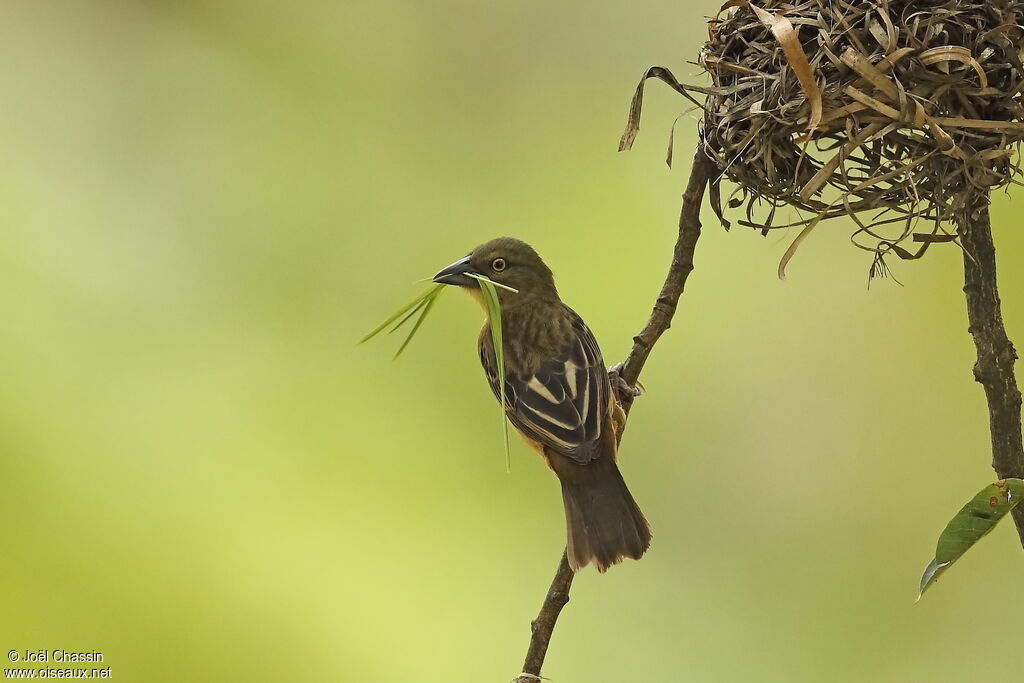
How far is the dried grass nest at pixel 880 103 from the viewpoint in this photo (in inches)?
61.7

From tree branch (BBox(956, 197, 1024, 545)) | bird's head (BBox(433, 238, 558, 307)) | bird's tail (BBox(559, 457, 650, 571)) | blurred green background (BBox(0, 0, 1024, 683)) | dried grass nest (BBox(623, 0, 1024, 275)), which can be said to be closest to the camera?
dried grass nest (BBox(623, 0, 1024, 275))

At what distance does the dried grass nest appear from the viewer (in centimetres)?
157

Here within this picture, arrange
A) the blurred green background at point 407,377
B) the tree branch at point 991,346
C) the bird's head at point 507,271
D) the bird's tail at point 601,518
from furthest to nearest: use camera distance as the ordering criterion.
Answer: the blurred green background at point 407,377, the bird's head at point 507,271, the bird's tail at point 601,518, the tree branch at point 991,346

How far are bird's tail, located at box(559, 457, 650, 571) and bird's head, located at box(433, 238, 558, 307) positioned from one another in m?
0.43

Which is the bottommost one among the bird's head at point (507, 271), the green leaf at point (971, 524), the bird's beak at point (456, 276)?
the green leaf at point (971, 524)

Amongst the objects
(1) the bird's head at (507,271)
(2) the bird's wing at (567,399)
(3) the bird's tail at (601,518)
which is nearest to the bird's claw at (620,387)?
(2) the bird's wing at (567,399)

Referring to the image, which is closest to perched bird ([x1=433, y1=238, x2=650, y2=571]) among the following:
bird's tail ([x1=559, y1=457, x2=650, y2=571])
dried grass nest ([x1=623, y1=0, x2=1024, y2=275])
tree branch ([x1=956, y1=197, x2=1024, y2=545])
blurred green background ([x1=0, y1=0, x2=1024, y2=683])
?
bird's tail ([x1=559, y1=457, x2=650, y2=571])

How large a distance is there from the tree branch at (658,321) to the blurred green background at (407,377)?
1602 millimetres

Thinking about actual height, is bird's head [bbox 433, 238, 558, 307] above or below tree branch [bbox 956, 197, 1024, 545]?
above

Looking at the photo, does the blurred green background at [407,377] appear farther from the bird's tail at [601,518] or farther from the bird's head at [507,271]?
the bird's tail at [601,518]

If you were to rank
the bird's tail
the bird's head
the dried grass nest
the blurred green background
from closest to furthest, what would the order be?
1. the dried grass nest
2. the bird's tail
3. the bird's head
4. the blurred green background

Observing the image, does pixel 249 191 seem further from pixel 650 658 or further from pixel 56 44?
pixel 650 658

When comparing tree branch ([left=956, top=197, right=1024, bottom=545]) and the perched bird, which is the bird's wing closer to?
the perched bird

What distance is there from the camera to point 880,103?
1.56 meters
